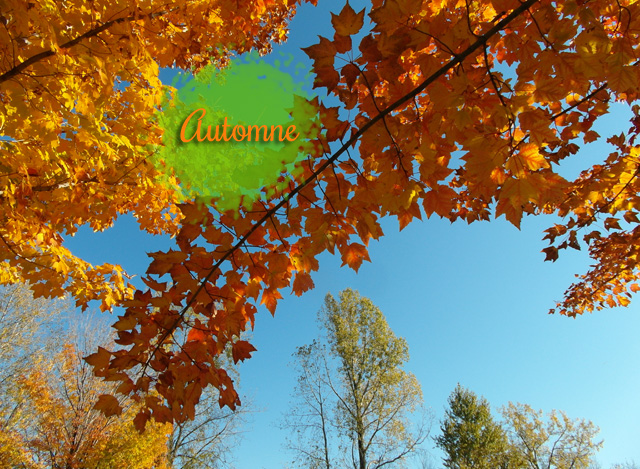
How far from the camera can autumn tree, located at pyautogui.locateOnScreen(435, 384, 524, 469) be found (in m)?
20.1

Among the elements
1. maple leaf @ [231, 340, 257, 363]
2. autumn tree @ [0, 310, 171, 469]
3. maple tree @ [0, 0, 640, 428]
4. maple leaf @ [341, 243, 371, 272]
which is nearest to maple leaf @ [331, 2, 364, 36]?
maple tree @ [0, 0, 640, 428]

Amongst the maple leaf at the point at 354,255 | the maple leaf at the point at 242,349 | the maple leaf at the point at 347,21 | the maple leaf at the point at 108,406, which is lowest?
the maple leaf at the point at 108,406

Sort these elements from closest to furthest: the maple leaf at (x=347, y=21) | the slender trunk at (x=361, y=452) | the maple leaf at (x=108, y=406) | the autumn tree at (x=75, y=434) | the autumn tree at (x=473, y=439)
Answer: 1. the maple leaf at (x=347, y=21)
2. the maple leaf at (x=108, y=406)
3. the autumn tree at (x=75, y=434)
4. the slender trunk at (x=361, y=452)
5. the autumn tree at (x=473, y=439)

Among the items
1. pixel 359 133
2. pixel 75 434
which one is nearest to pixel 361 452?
pixel 75 434

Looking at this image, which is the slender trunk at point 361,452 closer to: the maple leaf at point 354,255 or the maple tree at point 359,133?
the maple tree at point 359,133

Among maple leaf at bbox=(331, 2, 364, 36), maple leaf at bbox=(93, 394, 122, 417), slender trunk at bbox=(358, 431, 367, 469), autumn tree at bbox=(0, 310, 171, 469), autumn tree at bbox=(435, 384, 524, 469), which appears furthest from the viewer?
autumn tree at bbox=(435, 384, 524, 469)

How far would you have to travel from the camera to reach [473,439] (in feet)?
70.8

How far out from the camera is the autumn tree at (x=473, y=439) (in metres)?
20.1

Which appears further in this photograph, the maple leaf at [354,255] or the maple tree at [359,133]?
the maple leaf at [354,255]

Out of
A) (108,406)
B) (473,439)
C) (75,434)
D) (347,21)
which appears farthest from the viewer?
(473,439)

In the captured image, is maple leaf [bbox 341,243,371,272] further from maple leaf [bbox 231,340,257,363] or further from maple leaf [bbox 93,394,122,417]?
maple leaf [bbox 93,394,122,417]

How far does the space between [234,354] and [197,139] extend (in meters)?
4.74

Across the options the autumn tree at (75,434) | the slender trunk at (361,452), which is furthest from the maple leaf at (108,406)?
the slender trunk at (361,452)

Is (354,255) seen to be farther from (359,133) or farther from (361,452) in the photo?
(361,452)
